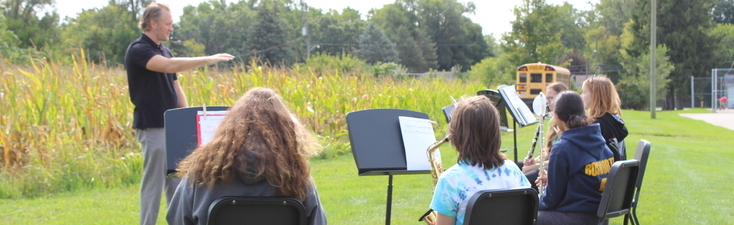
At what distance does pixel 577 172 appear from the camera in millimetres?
3582

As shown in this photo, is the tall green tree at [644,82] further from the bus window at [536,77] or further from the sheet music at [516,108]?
the sheet music at [516,108]

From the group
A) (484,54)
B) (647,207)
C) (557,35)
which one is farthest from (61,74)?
(484,54)

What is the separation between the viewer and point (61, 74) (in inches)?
305

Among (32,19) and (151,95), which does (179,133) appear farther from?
(32,19)

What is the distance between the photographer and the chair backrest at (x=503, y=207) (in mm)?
2592

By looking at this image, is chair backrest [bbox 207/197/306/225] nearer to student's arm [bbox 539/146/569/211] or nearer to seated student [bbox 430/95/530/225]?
seated student [bbox 430/95/530/225]

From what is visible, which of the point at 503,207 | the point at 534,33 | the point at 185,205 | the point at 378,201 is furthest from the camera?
the point at 534,33

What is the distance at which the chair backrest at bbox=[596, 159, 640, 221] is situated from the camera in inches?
131

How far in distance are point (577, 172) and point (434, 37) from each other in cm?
9337

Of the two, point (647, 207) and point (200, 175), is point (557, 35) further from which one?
point (200, 175)

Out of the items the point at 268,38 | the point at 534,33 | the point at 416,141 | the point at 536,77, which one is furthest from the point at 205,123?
the point at 268,38

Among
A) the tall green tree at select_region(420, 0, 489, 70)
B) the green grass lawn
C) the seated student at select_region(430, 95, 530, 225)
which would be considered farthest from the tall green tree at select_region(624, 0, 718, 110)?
the seated student at select_region(430, 95, 530, 225)

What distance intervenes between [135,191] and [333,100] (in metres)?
4.99

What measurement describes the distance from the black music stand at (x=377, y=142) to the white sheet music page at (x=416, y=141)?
0.04 m
